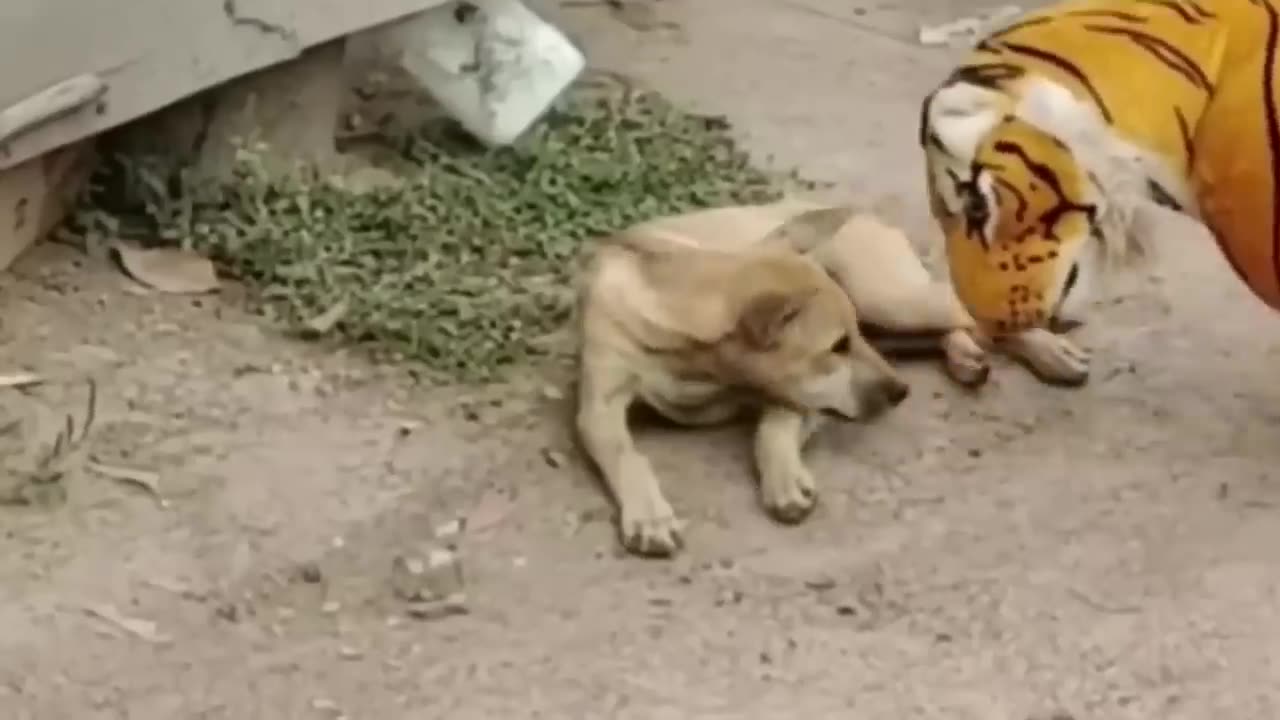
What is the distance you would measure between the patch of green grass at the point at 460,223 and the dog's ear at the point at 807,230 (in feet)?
0.76

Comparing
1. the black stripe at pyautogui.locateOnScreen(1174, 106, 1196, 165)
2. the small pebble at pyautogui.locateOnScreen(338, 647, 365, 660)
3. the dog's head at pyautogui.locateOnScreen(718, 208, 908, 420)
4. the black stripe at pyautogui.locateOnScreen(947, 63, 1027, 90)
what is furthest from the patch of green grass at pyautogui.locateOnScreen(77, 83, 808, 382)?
the black stripe at pyautogui.locateOnScreen(1174, 106, 1196, 165)

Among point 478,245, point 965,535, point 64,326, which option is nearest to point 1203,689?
point 965,535

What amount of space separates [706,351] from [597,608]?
0.27 meters

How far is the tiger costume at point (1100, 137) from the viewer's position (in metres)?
1.46

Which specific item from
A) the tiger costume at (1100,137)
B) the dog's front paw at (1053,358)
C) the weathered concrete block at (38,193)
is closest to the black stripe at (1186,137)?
the tiger costume at (1100,137)

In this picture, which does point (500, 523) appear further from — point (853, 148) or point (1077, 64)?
point (853, 148)

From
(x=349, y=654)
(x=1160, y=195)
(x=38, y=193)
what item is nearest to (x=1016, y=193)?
(x=1160, y=195)

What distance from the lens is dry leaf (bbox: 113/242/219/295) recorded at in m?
1.90

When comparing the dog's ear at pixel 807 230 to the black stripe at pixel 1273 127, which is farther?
the dog's ear at pixel 807 230

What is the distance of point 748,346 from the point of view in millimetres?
1605

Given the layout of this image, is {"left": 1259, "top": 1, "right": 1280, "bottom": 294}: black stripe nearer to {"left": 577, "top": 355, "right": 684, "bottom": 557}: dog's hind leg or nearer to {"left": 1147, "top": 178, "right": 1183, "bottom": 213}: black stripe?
{"left": 1147, "top": 178, "right": 1183, "bottom": 213}: black stripe

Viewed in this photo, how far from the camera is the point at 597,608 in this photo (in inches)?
57.3

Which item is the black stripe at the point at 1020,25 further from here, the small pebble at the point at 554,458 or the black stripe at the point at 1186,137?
the small pebble at the point at 554,458

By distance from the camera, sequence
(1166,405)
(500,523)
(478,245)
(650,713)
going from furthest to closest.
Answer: (478,245)
(1166,405)
(500,523)
(650,713)
